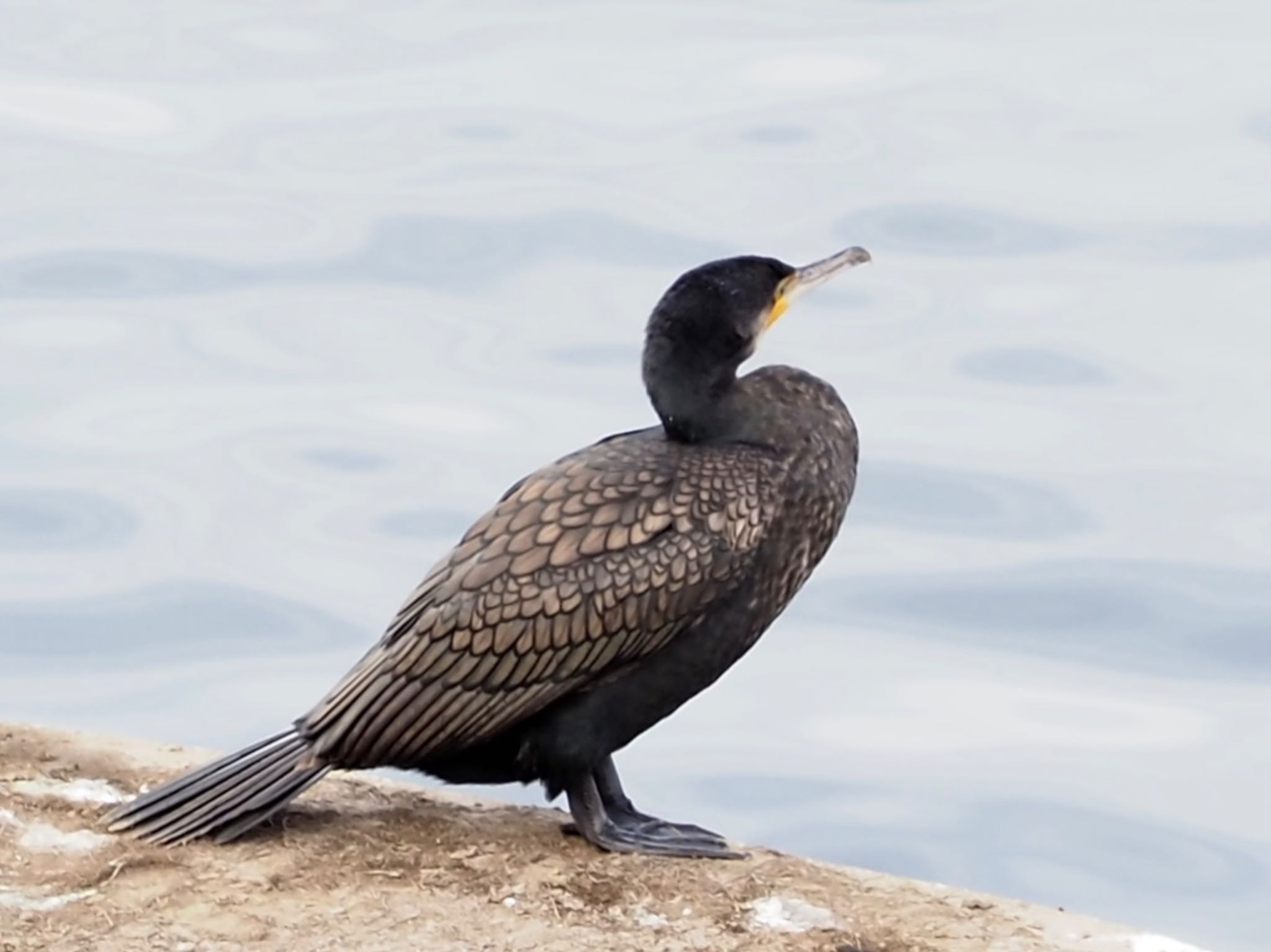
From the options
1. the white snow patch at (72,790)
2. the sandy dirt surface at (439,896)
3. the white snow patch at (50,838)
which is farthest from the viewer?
the white snow patch at (72,790)

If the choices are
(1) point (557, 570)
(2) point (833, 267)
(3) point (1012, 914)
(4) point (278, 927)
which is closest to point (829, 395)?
(2) point (833, 267)

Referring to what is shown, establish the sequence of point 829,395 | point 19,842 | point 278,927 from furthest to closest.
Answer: point 829,395 → point 19,842 → point 278,927

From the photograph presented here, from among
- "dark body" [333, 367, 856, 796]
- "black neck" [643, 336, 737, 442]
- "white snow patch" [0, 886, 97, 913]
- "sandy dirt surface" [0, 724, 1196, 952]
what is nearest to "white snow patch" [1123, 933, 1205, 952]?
"sandy dirt surface" [0, 724, 1196, 952]

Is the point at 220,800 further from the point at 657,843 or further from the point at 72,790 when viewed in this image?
the point at 657,843

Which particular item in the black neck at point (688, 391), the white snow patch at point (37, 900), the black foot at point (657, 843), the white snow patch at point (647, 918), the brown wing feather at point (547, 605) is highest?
the black neck at point (688, 391)

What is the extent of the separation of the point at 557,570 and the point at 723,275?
71 cm

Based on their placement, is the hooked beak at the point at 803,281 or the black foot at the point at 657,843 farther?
the hooked beak at the point at 803,281

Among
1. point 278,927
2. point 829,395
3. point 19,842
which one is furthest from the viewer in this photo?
point 829,395

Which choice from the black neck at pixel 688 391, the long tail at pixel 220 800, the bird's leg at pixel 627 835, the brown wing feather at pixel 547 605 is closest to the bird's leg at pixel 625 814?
the bird's leg at pixel 627 835

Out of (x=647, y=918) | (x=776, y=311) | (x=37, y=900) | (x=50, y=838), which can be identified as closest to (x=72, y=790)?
(x=50, y=838)

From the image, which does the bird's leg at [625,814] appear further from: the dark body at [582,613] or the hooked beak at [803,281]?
the hooked beak at [803,281]

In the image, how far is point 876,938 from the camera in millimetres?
5219

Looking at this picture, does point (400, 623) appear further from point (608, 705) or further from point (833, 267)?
point (833, 267)

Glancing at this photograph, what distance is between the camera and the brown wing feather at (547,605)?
5609 mm
